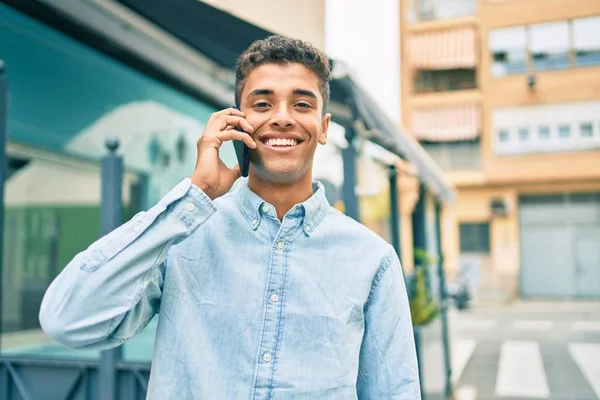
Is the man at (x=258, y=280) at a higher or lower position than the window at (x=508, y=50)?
lower

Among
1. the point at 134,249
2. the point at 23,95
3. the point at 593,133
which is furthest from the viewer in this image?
the point at 593,133

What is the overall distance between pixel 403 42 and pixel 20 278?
58.3ft

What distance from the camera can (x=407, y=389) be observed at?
1.24m

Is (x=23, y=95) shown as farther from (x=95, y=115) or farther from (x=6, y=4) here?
(x=6, y=4)

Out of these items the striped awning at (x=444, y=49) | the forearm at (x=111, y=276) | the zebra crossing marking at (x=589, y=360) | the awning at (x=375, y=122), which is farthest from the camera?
the striped awning at (x=444, y=49)

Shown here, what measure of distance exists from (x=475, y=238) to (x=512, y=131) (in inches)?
147

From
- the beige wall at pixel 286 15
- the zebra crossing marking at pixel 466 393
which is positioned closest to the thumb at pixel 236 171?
the beige wall at pixel 286 15

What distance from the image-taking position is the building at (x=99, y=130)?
251 cm

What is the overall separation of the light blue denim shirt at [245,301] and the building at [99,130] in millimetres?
1162

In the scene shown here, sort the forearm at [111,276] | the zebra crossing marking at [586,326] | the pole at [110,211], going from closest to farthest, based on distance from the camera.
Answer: the forearm at [111,276] → the pole at [110,211] → the zebra crossing marking at [586,326]

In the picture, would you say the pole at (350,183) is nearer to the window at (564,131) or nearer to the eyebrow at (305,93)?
the eyebrow at (305,93)

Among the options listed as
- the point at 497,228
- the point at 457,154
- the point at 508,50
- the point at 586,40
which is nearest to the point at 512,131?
the point at 457,154

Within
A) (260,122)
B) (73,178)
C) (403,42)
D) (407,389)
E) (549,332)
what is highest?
(403,42)

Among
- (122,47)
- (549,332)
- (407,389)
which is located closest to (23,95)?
(122,47)
